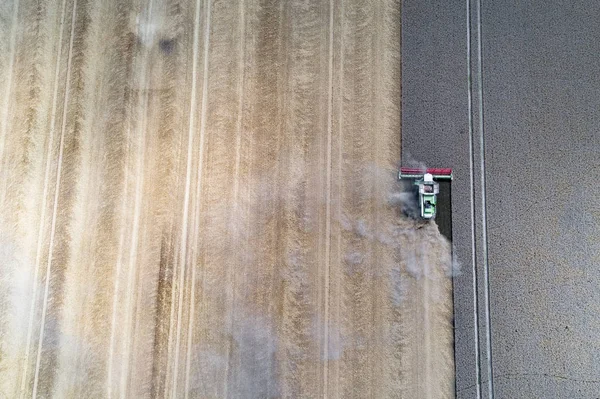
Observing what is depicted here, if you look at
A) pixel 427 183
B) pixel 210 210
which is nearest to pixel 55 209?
pixel 210 210

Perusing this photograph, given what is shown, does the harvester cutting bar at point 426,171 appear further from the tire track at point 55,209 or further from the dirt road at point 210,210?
the tire track at point 55,209

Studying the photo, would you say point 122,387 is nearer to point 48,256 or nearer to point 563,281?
point 48,256

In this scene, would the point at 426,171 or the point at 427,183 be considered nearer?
the point at 427,183

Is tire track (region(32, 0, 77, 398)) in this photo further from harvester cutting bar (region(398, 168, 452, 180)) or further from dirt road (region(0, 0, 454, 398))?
harvester cutting bar (region(398, 168, 452, 180))

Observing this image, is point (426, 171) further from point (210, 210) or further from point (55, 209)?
point (55, 209)

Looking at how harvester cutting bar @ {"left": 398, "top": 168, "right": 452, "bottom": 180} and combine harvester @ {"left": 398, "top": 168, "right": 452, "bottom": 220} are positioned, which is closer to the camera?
combine harvester @ {"left": 398, "top": 168, "right": 452, "bottom": 220}

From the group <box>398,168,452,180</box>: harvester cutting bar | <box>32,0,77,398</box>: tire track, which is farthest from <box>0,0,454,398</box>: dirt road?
<box>398,168,452,180</box>: harvester cutting bar

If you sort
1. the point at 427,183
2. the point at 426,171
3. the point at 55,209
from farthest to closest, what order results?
the point at 55,209 < the point at 426,171 < the point at 427,183
